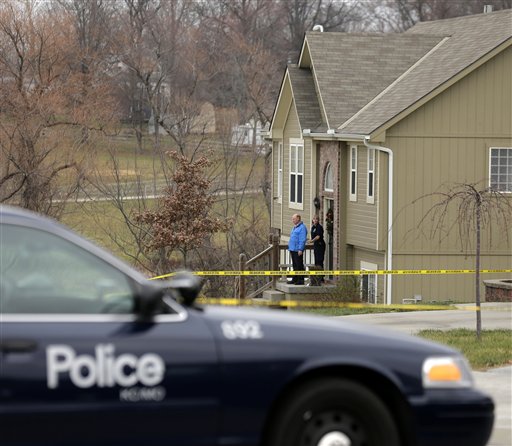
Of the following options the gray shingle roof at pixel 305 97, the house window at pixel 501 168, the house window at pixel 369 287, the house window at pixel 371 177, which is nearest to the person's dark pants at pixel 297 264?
the house window at pixel 369 287

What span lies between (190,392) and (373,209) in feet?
80.3

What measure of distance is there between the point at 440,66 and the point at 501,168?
3047mm

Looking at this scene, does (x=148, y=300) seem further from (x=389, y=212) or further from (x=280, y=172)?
(x=280, y=172)

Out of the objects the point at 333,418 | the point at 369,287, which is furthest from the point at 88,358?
the point at 369,287

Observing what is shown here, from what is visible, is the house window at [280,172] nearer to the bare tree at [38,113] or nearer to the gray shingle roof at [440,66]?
the gray shingle roof at [440,66]

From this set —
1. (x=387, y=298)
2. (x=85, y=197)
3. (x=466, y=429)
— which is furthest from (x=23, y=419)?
(x=85, y=197)

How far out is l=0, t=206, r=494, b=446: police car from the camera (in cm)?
611

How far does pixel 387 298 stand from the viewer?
2947 cm

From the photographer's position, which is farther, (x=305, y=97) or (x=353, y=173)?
(x=305, y=97)

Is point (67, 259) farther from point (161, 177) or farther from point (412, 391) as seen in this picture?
point (161, 177)

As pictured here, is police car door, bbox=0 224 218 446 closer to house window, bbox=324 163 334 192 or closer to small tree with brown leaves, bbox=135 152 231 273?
small tree with brown leaves, bbox=135 152 231 273

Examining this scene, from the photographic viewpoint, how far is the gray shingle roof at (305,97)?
3362 centimetres

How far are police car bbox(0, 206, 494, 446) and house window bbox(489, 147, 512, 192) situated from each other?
77.8 ft

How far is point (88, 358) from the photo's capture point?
612 centimetres
